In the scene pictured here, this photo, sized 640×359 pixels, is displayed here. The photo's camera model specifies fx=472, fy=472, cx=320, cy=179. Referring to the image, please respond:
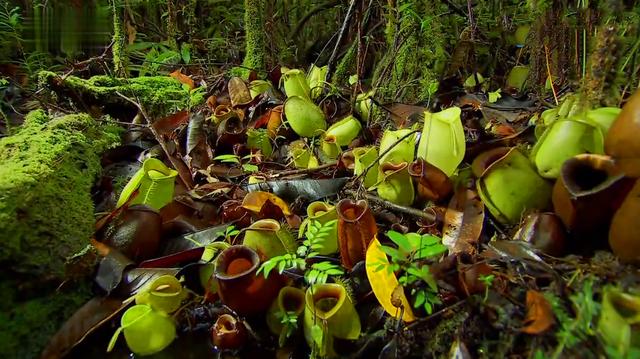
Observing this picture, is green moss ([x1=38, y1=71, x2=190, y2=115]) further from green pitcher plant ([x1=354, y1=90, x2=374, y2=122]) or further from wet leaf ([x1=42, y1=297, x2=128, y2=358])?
wet leaf ([x1=42, y1=297, x2=128, y2=358])

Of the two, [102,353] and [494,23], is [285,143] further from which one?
[494,23]

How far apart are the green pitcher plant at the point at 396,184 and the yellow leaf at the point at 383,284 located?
33 centimetres

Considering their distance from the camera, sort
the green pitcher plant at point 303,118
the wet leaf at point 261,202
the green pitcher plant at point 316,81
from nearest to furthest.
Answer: the wet leaf at point 261,202 → the green pitcher plant at point 303,118 → the green pitcher plant at point 316,81

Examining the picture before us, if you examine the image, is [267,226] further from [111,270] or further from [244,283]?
[111,270]

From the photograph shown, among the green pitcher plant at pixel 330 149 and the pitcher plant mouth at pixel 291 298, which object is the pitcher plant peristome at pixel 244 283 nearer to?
the pitcher plant mouth at pixel 291 298

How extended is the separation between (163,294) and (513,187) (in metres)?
0.97

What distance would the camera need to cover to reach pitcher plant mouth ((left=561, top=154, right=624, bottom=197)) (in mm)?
1037

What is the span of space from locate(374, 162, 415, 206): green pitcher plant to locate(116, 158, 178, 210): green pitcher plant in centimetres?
72

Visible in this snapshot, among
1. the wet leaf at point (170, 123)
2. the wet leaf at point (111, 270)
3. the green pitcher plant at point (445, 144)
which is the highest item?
the green pitcher plant at point (445, 144)

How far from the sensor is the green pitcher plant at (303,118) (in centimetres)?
229

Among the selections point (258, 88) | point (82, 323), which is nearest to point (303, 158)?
point (258, 88)

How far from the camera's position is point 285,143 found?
7.89 ft

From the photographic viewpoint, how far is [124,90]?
2.52m

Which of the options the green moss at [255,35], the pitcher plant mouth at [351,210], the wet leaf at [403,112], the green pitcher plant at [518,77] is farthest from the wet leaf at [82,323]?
the green pitcher plant at [518,77]
